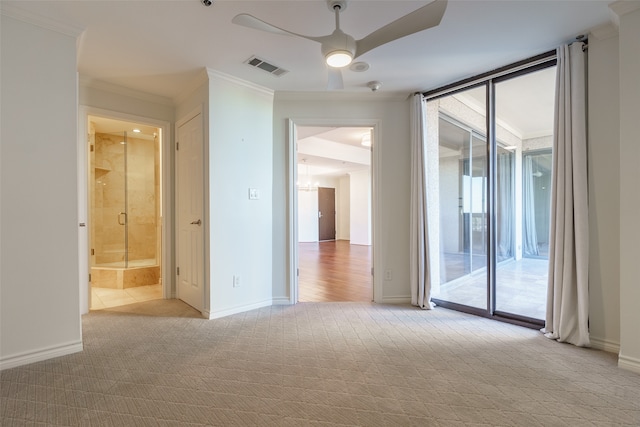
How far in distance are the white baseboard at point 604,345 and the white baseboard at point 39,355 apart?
4.13 m

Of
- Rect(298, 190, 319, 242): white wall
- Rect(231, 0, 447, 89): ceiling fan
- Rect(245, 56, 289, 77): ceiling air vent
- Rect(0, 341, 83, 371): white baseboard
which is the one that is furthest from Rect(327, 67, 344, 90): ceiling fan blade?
Rect(298, 190, 319, 242): white wall

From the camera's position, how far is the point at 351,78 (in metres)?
3.40

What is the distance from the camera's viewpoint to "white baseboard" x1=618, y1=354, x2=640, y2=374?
7.14 ft

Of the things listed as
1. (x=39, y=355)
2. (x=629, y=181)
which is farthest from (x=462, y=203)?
(x=39, y=355)

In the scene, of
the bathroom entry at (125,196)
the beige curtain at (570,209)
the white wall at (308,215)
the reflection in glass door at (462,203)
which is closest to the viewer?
the beige curtain at (570,209)

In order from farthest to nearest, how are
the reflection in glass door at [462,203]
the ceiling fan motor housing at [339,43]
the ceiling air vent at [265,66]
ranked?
the reflection in glass door at [462,203] < the ceiling air vent at [265,66] < the ceiling fan motor housing at [339,43]

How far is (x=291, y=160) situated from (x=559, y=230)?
9.09ft

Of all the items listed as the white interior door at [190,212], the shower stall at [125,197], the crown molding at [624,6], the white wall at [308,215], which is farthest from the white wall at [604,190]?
the white wall at [308,215]

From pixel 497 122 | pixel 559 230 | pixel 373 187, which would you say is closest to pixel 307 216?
pixel 373 187

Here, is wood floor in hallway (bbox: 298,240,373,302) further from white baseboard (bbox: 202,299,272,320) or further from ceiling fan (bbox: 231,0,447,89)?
ceiling fan (bbox: 231,0,447,89)

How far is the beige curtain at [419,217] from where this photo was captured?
369cm

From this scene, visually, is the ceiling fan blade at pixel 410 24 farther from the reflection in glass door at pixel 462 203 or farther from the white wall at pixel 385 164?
the reflection in glass door at pixel 462 203

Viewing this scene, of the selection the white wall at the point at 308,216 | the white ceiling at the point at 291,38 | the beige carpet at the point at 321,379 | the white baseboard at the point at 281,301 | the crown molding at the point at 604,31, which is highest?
the white ceiling at the point at 291,38

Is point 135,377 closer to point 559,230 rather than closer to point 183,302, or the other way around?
point 183,302
